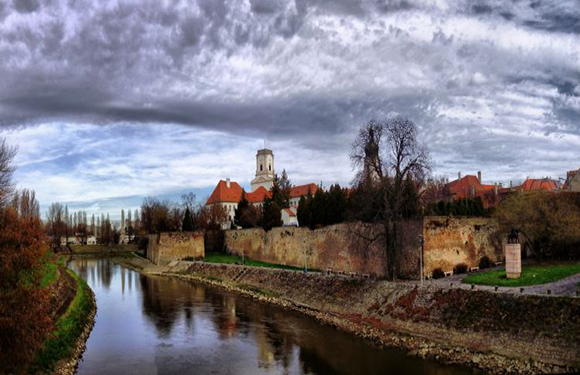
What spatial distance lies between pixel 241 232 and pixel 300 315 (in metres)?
26.4

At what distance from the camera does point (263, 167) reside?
94.2 m

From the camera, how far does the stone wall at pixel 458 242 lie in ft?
83.8

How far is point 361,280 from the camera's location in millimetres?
24688

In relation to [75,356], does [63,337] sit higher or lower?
higher

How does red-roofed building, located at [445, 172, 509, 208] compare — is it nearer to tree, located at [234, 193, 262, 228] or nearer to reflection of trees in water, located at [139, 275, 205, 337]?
tree, located at [234, 193, 262, 228]

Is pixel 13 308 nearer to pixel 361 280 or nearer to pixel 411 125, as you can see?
pixel 361 280

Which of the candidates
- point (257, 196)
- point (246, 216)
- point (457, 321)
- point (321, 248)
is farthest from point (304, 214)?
point (257, 196)

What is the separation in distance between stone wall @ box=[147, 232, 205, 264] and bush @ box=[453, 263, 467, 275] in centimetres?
3102

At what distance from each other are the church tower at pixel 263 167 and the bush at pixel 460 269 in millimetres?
67066

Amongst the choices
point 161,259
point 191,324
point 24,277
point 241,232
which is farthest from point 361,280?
point 161,259

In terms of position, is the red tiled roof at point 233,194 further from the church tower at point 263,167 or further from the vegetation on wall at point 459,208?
the vegetation on wall at point 459,208

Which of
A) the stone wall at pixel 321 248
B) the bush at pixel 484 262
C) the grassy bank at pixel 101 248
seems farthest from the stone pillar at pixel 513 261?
the grassy bank at pixel 101 248

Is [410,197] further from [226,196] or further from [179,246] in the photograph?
[226,196]

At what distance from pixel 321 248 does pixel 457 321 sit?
16455 mm
